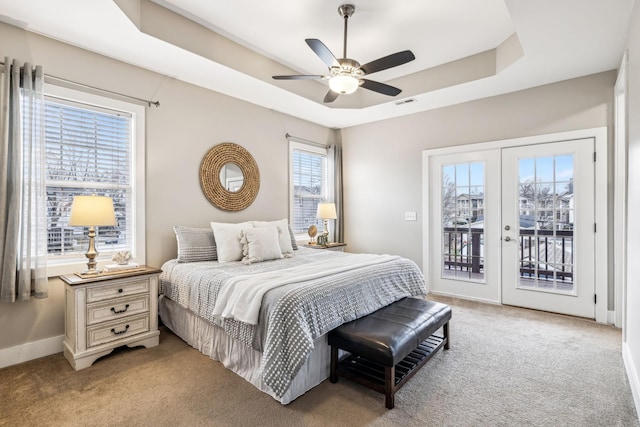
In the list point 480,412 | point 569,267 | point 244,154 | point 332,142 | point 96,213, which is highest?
point 332,142

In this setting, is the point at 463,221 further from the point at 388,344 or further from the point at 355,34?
the point at 388,344

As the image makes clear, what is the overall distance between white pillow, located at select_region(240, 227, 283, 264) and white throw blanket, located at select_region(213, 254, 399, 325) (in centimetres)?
60

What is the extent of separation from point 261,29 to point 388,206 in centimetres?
305

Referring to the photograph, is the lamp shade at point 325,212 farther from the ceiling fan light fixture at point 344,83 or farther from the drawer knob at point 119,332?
the drawer knob at point 119,332

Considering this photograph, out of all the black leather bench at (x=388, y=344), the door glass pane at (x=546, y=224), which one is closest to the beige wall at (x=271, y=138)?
the door glass pane at (x=546, y=224)

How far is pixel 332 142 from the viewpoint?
560 cm

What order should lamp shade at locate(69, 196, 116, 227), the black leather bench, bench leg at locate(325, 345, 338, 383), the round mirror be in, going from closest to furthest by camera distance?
the black leather bench
bench leg at locate(325, 345, 338, 383)
lamp shade at locate(69, 196, 116, 227)
the round mirror

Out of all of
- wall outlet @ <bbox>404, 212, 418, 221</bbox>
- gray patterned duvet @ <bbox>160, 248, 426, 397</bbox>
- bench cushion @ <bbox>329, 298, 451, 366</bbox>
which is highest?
wall outlet @ <bbox>404, 212, 418, 221</bbox>

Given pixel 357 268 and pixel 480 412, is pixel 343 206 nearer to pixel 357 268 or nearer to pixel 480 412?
pixel 357 268

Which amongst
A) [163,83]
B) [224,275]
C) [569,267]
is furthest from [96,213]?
[569,267]

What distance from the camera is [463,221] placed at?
436cm

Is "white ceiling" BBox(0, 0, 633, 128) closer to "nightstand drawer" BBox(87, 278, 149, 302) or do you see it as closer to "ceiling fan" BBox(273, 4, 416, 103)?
"ceiling fan" BBox(273, 4, 416, 103)

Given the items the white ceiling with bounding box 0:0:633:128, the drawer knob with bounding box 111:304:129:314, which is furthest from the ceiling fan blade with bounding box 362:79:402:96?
the drawer knob with bounding box 111:304:129:314

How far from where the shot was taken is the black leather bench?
6.50 feet
